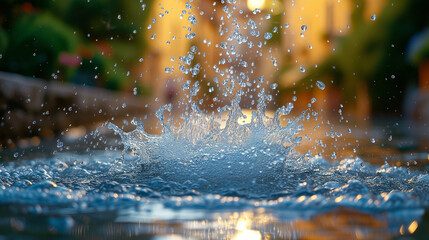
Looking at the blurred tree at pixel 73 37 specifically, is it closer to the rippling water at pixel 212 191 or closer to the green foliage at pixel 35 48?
the green foliage at pixel 35 48

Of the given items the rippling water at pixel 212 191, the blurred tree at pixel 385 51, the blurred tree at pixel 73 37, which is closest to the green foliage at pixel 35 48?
the blurred tree at pixel 73 37

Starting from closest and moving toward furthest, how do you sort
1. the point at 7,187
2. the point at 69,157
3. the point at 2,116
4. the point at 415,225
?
the point at 415,225
the point at 7,187
the point at 69,157
the point at 2,116

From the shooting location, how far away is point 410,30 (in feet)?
58.5

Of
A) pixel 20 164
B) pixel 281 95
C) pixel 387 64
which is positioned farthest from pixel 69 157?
pixel 281 95

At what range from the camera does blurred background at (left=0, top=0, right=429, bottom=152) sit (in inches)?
352

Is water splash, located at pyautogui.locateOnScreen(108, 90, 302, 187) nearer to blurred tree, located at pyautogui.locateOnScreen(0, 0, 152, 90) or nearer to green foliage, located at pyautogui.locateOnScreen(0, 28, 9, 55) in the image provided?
green foliage, located at pyautogui.locateOnScreen(0, 28, 9, 55)

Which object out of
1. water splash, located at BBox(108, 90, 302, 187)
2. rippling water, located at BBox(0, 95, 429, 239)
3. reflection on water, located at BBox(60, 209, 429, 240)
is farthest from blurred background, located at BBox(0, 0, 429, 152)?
reflection on water, located at BBox(60, 209, 429, 240)

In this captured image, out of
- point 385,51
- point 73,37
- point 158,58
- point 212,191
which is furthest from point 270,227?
point 158,58

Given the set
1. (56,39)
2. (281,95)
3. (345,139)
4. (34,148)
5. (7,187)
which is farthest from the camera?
(281,95)

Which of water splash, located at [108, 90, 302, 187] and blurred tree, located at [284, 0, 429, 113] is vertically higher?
blurred tree, located at [284, 0, 429, 113]

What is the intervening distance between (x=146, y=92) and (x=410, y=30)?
7.83 m

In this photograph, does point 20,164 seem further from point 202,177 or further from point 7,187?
point 202,177

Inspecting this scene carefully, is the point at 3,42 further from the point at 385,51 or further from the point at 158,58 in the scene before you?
the point at 158,58

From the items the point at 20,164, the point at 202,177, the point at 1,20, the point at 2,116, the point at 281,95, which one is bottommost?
the point at 202,177
